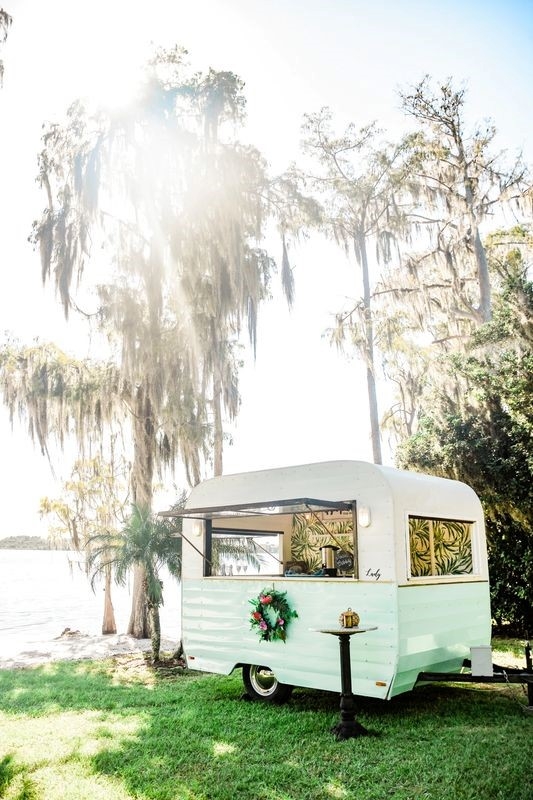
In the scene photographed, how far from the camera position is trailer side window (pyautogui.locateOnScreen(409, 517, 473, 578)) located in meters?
6.57

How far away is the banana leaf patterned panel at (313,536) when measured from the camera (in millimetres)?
8320

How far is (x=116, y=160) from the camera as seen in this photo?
13.5 metres

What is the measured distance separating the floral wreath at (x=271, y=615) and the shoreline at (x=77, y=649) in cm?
649

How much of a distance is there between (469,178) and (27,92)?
10384 mm

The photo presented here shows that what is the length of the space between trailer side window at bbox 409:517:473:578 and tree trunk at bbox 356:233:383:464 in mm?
6897

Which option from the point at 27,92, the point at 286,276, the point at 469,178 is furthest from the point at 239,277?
the point at 27,92

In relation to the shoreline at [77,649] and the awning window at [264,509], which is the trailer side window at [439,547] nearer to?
the awning window at [264,509]

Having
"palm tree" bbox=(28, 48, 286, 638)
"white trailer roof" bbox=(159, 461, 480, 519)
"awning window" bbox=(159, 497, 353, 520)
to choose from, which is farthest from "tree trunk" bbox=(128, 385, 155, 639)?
"white trailer roof" bbox=(159, 461, 480, 519)

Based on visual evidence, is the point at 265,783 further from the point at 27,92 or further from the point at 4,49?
the point at 27,92

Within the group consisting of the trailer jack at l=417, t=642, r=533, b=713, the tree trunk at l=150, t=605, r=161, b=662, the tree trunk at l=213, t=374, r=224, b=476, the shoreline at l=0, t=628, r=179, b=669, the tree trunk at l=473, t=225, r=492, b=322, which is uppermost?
the tree trunk at l=473, t=225, r=492, b=322

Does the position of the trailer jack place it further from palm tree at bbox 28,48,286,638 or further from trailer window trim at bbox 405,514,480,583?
palm tree at bbox 28,48,286,638

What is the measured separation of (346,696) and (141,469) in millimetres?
9307

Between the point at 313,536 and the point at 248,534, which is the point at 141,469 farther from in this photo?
the point at 313,536

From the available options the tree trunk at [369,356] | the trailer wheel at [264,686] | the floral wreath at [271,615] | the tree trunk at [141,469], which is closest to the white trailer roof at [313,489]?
the floral wreath at [271,615]
